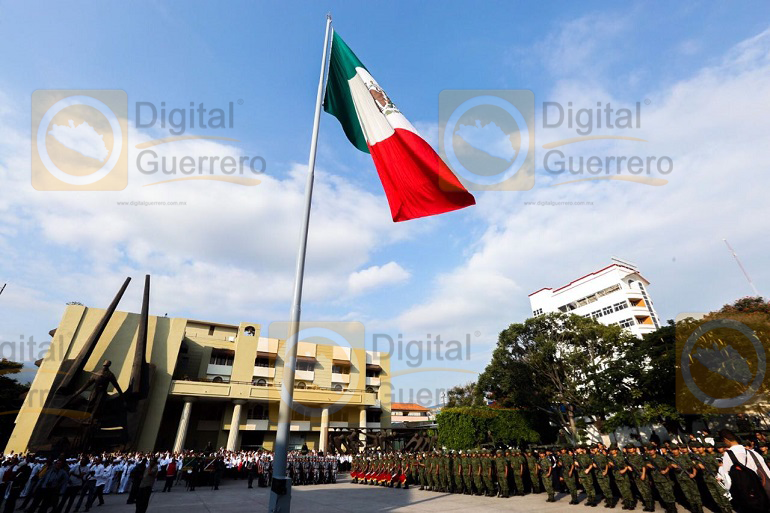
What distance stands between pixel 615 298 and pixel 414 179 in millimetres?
52341

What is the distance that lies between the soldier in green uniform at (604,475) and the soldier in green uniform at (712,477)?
208cm

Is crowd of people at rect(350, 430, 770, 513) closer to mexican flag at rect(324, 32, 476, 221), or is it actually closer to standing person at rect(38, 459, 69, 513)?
mexican flag at rect(324, 32, 476, 221)

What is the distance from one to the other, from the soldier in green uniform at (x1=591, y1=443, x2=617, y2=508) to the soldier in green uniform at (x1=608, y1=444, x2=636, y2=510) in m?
0.16

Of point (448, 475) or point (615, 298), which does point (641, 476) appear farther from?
point (615, 298)

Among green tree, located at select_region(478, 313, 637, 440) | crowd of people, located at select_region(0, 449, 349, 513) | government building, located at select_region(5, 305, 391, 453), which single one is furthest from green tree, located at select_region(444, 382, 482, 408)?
crowd of people, located at select_region(0, 449, 349, 513)

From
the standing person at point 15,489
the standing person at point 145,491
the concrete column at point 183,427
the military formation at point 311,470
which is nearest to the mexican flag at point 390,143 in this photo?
the standing person at point 145,491

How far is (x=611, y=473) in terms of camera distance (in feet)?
33.9

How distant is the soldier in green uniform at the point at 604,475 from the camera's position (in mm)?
9898

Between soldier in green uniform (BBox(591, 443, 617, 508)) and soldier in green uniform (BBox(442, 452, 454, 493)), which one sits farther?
soldier in green uniform (BBox(442, 452, 454, 493))

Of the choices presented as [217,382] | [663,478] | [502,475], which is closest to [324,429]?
[217,382]

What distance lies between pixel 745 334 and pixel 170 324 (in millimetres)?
39801

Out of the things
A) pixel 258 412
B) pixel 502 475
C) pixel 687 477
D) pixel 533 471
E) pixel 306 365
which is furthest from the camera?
pixel 306 365

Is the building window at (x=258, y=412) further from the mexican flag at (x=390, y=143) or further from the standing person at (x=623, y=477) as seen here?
the mexican flag at (x=390, y=143)

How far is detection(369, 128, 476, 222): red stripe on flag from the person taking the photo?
6012 millimetres
